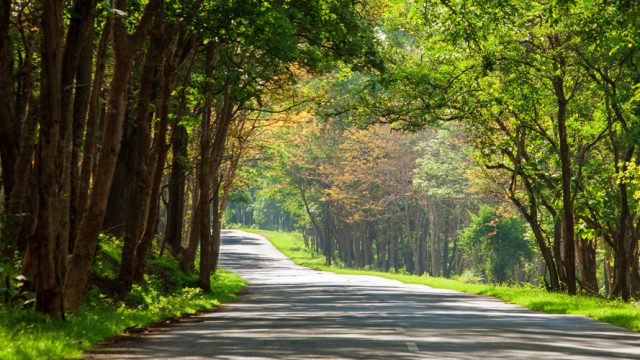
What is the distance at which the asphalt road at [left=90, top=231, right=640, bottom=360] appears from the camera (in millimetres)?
13180

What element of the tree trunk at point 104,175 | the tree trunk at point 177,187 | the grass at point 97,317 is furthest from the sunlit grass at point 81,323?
the tree trunk at point 177,187

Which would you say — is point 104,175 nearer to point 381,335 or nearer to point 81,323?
point 81,323

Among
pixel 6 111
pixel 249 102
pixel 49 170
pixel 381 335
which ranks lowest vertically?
pixel 381 335

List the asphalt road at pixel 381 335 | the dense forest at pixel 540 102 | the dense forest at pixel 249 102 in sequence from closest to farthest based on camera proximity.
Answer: the asphalt road at pixel 381 335 → the dense forest at pixel 249 102 → the dense forest at pixel 540 102

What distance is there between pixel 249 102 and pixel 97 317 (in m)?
23.6

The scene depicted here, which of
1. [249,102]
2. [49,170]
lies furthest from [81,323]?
[249,102]

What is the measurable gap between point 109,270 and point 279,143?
2913 cm

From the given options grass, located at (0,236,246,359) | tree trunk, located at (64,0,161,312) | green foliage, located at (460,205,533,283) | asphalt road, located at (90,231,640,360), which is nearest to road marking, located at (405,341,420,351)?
asphalt road, located at (90,231,640,360)

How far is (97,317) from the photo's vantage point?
1780 cm

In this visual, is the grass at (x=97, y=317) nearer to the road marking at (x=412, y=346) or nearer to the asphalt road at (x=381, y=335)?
the asphalt road at (x=381, y=335)

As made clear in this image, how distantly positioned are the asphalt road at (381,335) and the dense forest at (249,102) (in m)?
2.65

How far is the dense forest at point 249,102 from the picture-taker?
17797 mm

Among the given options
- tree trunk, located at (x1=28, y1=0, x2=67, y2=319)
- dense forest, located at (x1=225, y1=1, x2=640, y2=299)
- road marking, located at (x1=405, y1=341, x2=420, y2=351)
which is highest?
dense forest, located at (x1=225, y1=1, x2=640, y2=299)

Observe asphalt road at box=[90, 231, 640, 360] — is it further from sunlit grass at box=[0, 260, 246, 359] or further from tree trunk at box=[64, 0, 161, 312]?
tree trunk at box=[64, 0, 161, 312]
